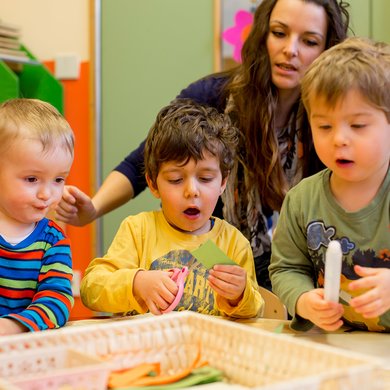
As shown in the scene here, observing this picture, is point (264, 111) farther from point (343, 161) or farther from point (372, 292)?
point (372, 292)

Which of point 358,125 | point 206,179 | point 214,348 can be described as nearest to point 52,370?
point 214,348

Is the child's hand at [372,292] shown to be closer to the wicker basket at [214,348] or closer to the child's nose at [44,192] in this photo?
the wicker basket at [214,348]

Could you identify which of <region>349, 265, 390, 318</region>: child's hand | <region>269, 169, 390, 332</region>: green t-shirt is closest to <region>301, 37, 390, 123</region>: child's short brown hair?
<region>269, 169, 390, 332</region>: green t-shirt

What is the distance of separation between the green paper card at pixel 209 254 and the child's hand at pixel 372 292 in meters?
0.23

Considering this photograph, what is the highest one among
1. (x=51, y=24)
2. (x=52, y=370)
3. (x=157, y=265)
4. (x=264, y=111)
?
(x=51, y=24)

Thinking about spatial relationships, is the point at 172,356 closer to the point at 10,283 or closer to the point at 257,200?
the point at 10,283

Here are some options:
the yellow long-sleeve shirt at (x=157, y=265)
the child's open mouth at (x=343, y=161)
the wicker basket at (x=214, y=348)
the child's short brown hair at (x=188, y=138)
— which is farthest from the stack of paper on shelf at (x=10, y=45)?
the wicker basket at (x=214, y=348)

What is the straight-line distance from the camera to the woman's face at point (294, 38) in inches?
71.8

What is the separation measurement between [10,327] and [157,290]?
0.27 metres

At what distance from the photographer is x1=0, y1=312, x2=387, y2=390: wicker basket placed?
2.47 ft

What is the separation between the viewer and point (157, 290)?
4.06ft

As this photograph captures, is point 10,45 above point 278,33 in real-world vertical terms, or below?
below

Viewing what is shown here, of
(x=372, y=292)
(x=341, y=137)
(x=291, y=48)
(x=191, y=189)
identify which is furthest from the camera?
(x=291, y=48)

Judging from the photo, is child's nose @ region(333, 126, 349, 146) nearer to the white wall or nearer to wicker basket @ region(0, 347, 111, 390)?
wicker basket @ region(0, 347, 111, 390)
